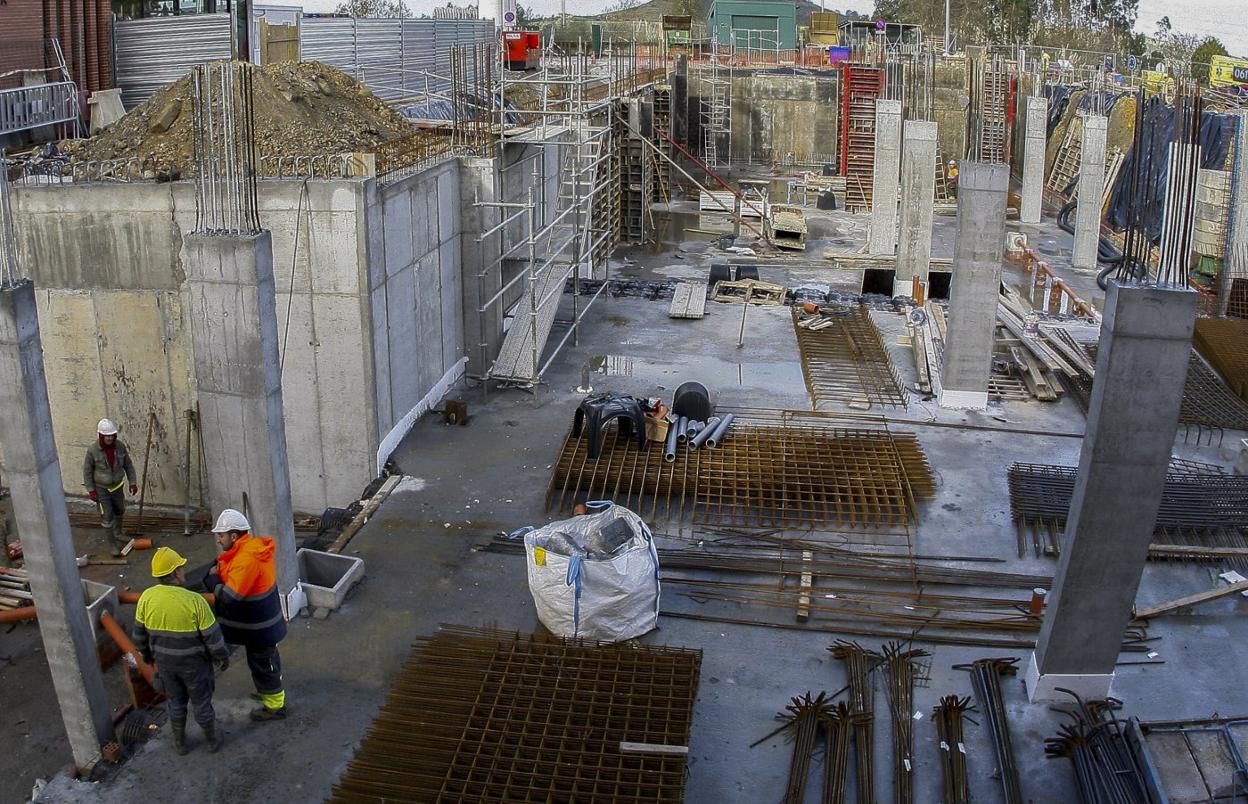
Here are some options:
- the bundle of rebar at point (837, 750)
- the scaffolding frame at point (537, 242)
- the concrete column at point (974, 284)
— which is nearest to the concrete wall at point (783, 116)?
the scaffolding frame at point (537, 242)

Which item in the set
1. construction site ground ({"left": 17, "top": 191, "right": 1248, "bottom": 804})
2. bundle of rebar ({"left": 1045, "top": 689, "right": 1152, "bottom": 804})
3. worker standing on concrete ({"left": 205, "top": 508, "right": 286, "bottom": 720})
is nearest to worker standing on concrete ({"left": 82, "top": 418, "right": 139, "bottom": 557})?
construction site ground ({"left": 17, "top": 191, "right": 1248, "bottom": 804})

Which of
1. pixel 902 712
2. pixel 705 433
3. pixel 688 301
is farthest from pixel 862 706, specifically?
pixel 688 301

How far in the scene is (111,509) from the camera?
39.0ft

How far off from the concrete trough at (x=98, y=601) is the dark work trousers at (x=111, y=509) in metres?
2.12

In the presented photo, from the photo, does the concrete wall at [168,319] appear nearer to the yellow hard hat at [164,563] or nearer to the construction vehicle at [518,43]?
the yellow hard hat at [164,563]

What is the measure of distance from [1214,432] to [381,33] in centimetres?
2095

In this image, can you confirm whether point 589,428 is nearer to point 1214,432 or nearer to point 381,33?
point 1214,432

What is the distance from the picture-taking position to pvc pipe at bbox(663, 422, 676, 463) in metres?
13.0

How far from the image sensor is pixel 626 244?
1091 inches

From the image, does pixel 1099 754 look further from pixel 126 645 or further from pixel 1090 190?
pixel 1090 190

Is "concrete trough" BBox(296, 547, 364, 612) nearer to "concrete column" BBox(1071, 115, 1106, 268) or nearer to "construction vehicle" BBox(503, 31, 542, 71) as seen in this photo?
"construction vehicle" BBox(503, 31, 542, 71)

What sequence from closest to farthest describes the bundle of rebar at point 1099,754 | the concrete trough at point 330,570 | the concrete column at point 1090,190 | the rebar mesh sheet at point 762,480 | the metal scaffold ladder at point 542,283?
1. the bundle of rebar at point 1099,754
2. the concrete trough at point 330,570
3. the rebar mesh sheet at point 762,480
4. the metal scaffold ladder at point 542,283
5. the concrete column at point 1090,190

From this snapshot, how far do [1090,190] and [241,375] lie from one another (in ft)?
69.5

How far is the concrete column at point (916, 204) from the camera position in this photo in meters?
21.0
